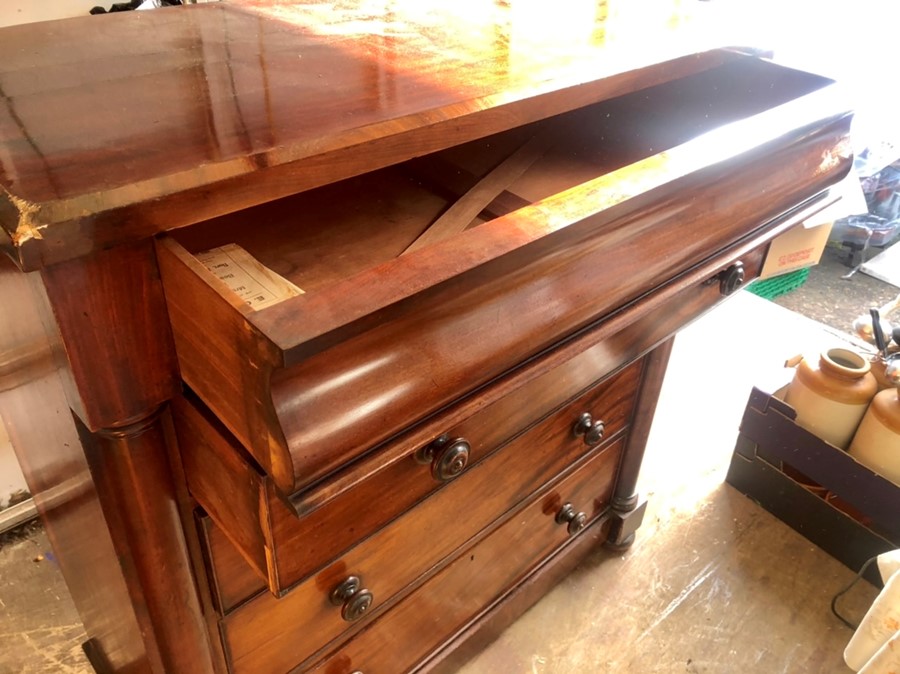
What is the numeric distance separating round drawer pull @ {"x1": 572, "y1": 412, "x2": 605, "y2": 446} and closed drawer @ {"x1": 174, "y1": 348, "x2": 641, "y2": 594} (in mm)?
220

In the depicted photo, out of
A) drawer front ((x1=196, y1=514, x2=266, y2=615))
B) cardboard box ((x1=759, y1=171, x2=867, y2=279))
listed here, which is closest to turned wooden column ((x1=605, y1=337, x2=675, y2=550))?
drawer front ((x1=196, y1=514, x2=266, y2=615))

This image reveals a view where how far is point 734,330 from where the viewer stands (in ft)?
6.86

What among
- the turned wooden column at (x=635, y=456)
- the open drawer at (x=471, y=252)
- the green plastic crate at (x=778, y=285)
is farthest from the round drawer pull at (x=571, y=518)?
the green plastic crate at (x=778, y=285)

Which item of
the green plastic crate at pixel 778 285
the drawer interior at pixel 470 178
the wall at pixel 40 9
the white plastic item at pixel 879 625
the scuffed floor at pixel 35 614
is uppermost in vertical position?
the wall at pixel 40 9

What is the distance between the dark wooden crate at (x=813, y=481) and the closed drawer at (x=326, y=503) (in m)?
0.79

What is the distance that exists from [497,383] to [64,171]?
1.21 ft

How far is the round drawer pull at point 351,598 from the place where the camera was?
834 mm

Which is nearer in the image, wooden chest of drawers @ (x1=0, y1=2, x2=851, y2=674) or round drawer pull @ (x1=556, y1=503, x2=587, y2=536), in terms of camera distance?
wooden chest of drawers @ (x1=0, y1=2, x2=851, y2=674)

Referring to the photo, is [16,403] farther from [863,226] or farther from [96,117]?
[863,226]

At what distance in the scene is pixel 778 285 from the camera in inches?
89.8

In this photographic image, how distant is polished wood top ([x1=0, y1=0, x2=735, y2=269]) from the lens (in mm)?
519

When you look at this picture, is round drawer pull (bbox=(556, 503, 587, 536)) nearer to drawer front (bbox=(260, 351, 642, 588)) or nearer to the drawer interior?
drawer front (bbox=(260, 351, 642, 588))

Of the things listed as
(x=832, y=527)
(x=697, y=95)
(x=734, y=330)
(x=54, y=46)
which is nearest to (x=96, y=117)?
(x=54, y=46)

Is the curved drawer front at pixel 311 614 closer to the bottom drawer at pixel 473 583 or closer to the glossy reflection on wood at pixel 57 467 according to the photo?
the bottom drawer at pixel 473 583
